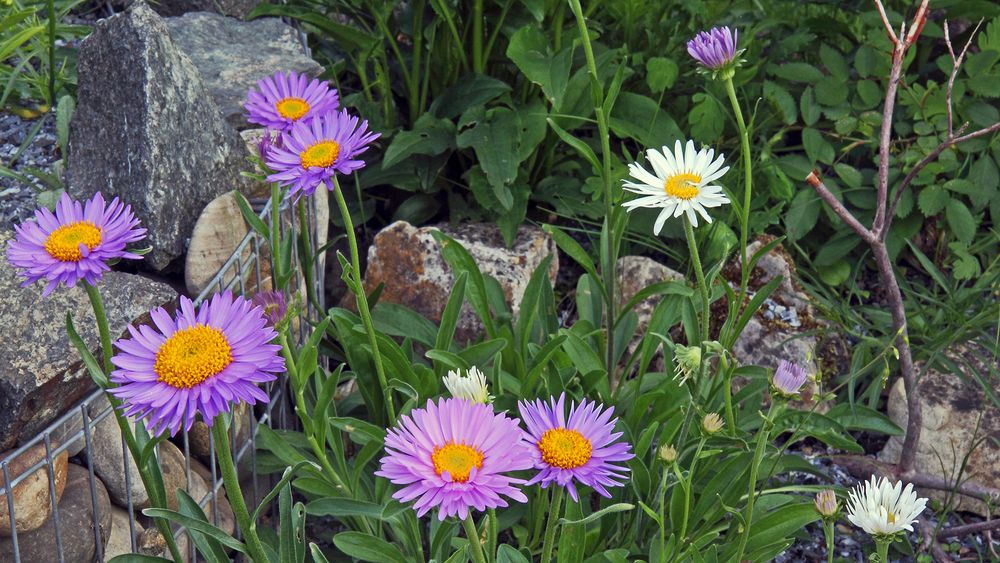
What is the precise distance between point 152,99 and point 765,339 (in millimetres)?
1599

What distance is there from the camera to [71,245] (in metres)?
1.42

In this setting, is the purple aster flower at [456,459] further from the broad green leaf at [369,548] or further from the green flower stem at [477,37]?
the green flower stem at [477,37]

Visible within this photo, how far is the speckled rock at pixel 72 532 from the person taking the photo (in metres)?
1.89

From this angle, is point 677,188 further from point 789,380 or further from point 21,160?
point 21,160

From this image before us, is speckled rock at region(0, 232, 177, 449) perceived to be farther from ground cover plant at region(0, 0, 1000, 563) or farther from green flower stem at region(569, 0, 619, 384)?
green flower stem at region(569, 0, 619, 384)

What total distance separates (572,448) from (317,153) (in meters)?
0.58

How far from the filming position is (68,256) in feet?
4.65

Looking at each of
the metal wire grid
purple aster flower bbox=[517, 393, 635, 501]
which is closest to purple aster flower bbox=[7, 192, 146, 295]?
the metal wire grid

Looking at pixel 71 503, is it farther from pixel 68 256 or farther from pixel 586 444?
pixel 586 444

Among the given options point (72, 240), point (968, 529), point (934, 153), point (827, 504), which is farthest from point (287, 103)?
point (968, 529)

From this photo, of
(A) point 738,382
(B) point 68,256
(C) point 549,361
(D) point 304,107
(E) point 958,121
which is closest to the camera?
(B) point 68,256

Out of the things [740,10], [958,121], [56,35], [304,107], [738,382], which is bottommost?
[304,107]

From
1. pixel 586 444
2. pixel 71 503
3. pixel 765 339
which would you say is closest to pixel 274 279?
pixel 71 503

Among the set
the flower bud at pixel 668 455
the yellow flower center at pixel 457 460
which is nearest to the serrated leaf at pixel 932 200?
the flower bud at pixel 668 455
